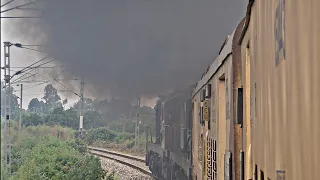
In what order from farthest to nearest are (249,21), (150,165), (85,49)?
(85,49)
(150,165)
(249,21)

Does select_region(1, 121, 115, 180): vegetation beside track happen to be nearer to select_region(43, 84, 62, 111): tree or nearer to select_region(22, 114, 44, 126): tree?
select_region(22, 114, 44, 126): tree

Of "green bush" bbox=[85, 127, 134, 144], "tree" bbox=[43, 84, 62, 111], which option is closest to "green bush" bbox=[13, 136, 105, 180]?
"green bush" bbox=[85, 127, 134, 144]

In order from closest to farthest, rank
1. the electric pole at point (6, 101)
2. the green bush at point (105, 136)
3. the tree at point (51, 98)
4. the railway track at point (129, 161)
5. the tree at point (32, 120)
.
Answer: the electric pole at point (6, 101) → the tree at point (32, 120) → the railway track at point (129, 161) → the green bush at point (105, 136) → the tree at point (51, 98)

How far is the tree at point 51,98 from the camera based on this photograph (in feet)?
86.8

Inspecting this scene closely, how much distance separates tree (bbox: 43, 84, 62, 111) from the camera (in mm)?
26469

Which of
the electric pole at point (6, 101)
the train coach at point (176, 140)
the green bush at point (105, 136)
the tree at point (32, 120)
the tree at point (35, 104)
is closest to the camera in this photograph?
the electric pole at point (6, 101)

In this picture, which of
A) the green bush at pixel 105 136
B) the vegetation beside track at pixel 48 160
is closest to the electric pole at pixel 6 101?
the vegetation beside track at pixel 48 160

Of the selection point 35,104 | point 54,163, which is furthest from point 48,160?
point 35,104

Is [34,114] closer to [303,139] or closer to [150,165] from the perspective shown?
[150,165]

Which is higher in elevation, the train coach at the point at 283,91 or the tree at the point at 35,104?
the tree at the point at 35,104

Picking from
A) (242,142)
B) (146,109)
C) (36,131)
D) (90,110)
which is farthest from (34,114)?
(242,142)

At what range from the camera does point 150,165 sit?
24.0 m

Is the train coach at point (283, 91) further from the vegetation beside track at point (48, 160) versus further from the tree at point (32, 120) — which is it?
the tree at point (32, 120)

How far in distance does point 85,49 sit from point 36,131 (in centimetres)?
738
